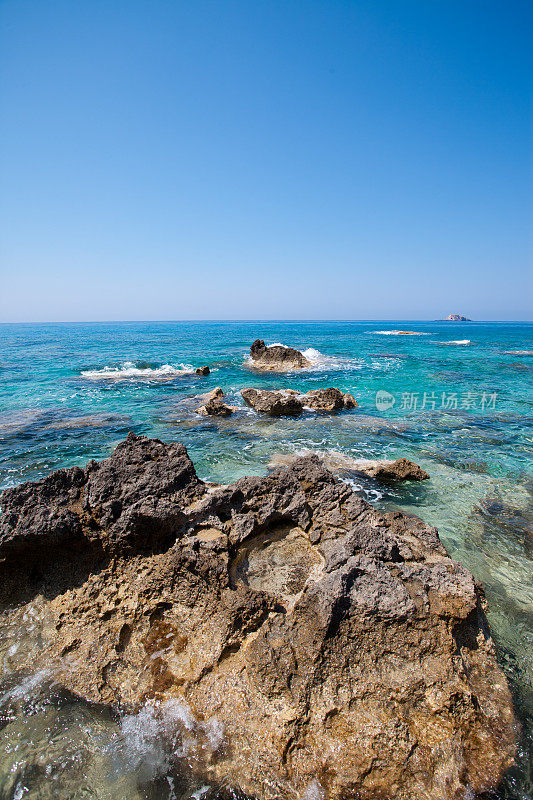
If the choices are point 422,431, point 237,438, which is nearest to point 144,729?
point 237,438

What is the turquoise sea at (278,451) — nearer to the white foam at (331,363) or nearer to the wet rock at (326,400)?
the wet rock at (326,400)

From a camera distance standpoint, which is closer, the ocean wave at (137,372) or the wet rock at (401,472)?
the wet rock at (401,472)

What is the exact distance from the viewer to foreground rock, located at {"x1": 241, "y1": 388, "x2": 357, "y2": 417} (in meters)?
15.0

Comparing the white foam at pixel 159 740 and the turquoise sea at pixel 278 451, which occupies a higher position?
the white foam at pixel 159 740

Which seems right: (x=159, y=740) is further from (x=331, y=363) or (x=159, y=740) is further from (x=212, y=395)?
(x=331, y=363)

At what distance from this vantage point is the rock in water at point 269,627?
297cm

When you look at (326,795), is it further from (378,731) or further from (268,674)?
(268,674)

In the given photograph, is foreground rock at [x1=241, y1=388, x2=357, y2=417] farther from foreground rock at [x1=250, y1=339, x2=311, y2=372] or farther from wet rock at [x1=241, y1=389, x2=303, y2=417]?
foreground rock at [x1=250, y1=339, x2=311, y2=372]

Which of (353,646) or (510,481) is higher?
(353,646)

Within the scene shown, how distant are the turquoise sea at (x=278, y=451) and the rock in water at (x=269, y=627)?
1.18 ft

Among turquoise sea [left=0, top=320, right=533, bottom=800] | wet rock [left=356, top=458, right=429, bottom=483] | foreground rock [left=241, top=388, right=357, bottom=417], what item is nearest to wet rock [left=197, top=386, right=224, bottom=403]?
turquoise sea [left=0, top=320, right=533, bottom=800]

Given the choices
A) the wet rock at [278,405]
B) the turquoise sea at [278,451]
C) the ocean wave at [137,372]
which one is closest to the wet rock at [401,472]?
the turquoise sea at [278,451]

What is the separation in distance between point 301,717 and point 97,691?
195cm

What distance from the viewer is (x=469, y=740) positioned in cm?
307
